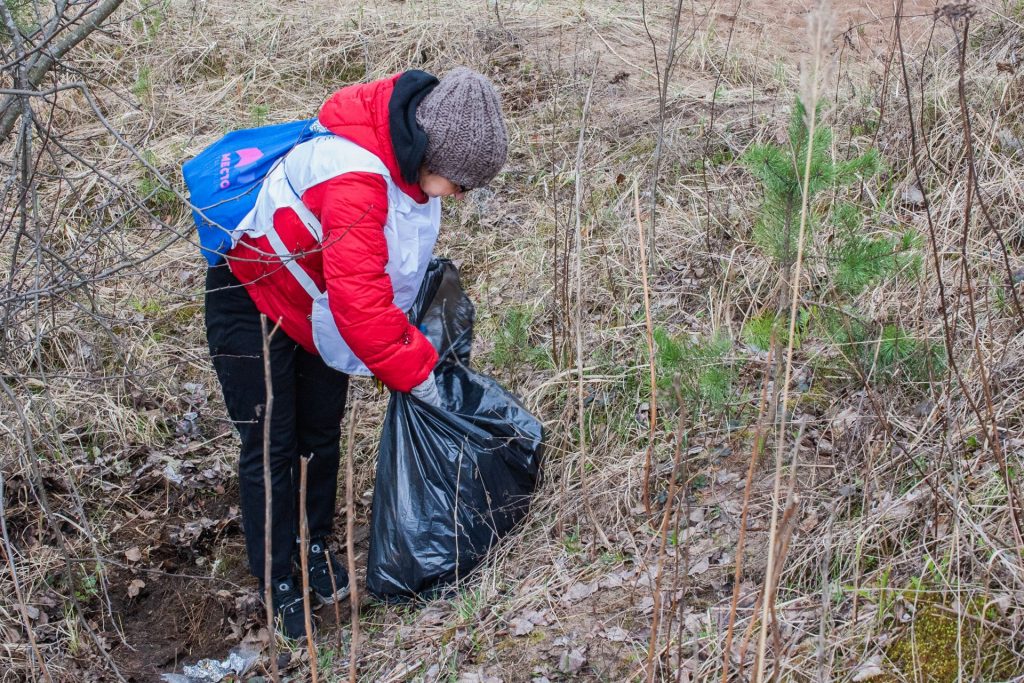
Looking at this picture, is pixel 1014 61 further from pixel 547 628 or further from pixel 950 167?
pixel 547 628

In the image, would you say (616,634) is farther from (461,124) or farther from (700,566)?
(461,124)

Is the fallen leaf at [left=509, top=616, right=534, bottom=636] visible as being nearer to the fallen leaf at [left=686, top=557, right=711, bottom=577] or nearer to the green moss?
the fallen leaf at [left=686, top=557, right=711, bottom=577]

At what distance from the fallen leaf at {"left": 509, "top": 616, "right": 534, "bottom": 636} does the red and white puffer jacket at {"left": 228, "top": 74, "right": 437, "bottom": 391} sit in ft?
2.65

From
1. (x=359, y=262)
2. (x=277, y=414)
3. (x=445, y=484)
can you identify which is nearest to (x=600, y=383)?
(x=445, y=484)

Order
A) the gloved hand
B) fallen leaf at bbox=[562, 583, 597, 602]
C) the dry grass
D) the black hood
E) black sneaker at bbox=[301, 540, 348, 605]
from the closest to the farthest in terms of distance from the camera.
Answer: the dry grass < the black hood < fallen leaf at bbox=[562, 583, 597, 602] < the gloved hand < black sneaker at bbox=[301, 540, 348, 605]

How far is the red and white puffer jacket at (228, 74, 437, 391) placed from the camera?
2545mm

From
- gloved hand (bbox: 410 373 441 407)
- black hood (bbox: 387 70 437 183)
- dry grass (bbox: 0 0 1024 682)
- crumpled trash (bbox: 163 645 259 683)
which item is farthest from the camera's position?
crumpled trash (bbox: 163 645 259 683)

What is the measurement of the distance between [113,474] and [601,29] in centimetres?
411

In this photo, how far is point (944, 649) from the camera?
2.18m

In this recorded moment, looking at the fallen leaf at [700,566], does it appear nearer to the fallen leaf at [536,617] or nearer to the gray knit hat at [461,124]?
the fallen leaf at [536,617]

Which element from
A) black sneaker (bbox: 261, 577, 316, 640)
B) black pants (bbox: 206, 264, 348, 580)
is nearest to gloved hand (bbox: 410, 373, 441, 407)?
black pants (bbox: 206, 264, 348, 580)

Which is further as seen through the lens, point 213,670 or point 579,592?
point 213,670

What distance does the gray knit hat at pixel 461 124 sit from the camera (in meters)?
2.54

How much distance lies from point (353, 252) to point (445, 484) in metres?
0.91
